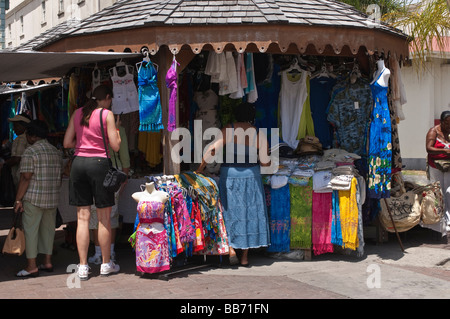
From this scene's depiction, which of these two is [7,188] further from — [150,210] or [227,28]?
[227,28]

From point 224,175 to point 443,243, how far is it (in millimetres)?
3822

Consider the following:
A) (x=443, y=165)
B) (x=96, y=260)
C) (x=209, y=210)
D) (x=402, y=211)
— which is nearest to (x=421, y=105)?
(x=443, y=165)

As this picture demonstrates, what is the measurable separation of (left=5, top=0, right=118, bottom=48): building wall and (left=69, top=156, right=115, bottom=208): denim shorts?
16286 mm

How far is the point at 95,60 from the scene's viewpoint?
705cm

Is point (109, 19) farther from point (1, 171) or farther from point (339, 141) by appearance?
point (339, 141)

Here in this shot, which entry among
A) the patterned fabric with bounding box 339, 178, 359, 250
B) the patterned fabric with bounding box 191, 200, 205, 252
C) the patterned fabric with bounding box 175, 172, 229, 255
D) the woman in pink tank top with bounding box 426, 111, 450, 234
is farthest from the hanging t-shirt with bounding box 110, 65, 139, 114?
the woman in pink tank top with bounding box 426, 111, 450, 234

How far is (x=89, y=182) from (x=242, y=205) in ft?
6.04

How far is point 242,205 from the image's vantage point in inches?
265

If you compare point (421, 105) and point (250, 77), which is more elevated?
point (421, 105)

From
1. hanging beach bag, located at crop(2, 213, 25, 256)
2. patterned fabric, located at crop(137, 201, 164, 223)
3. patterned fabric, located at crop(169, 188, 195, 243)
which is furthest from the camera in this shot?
patterned fabric, located at crop(169, 188, 195, 243)

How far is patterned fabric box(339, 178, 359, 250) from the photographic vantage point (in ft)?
23.0

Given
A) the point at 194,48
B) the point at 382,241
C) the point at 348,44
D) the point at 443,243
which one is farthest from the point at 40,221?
the point at 443,243

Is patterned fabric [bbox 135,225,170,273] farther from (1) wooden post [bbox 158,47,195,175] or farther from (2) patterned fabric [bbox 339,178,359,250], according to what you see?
(2) patterned fabric [bbox 339,178,359,250]

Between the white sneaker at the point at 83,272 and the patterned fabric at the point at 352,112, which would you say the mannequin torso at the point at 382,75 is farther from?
the white sneaker at the point at 83,272
